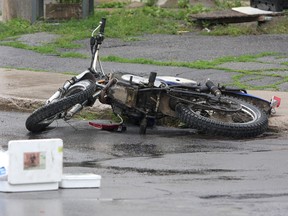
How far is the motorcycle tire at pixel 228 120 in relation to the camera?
34.2 feet

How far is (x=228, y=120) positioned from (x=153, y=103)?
37.6 inches

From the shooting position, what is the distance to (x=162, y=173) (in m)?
8.65

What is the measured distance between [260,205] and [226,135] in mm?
3295

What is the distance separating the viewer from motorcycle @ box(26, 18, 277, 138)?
10648 mm

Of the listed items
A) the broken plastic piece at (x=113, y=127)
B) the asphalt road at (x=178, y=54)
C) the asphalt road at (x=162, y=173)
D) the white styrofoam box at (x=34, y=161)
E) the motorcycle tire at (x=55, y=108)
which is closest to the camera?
the asphalt road at (x=162, y=173)

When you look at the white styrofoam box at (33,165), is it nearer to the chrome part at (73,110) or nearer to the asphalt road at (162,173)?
the asphalt road at (162,173)

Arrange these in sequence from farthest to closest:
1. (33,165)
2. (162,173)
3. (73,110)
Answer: (73,110), (162,173), (33,165)

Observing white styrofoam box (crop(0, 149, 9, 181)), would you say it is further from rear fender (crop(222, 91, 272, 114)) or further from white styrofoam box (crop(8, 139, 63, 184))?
rear fender (crop(222, 91, 272, 114))

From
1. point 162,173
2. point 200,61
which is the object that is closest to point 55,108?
point 162,173

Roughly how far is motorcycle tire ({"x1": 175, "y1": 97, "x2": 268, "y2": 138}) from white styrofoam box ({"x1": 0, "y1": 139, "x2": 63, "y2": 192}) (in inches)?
126

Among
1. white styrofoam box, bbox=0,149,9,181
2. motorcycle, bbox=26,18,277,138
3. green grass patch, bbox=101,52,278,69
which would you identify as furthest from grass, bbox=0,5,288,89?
white styrofoam box, bbox=0,149,9,181

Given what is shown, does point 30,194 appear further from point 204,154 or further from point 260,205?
point 204,154

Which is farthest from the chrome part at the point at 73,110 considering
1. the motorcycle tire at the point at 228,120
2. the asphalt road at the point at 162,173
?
the motorcycle tire at the point at 228,120

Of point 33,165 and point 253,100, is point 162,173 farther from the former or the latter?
point 253,100
